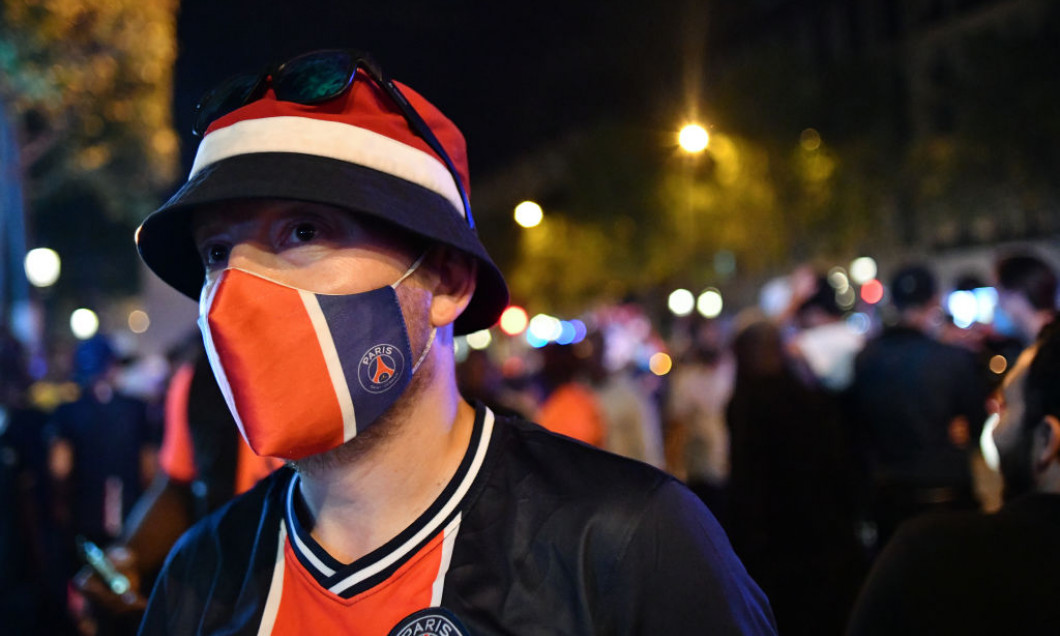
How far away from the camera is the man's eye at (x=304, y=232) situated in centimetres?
191

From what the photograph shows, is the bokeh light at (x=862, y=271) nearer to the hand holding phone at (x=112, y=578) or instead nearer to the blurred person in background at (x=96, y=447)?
the blurred person in background at (x=96, y=447)

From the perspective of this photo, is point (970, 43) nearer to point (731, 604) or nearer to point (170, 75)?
point (170, 75)

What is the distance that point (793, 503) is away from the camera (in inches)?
191

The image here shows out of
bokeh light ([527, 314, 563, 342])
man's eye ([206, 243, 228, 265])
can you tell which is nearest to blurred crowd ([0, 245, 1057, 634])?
man's eye ([206, 243, 228, 265])

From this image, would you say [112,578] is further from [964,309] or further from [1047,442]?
[964,309]

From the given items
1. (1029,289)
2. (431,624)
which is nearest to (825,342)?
(1029,289)

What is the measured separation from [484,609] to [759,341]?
3.71 meters

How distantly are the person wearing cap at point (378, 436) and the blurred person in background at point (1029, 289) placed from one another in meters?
3.86

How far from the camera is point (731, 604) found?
5.66 feet

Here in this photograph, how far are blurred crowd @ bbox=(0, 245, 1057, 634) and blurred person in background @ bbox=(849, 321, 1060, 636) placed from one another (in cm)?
167

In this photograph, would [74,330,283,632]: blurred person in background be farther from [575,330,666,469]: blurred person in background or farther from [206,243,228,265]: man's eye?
[575,330,666,469]: blurred person in background

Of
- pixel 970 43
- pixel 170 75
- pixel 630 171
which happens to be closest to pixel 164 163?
pixel 170 75

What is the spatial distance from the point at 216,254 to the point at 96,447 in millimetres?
5689

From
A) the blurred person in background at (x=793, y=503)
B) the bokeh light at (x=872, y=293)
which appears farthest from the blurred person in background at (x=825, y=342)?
the bokeh light at (x=872, y=293)
